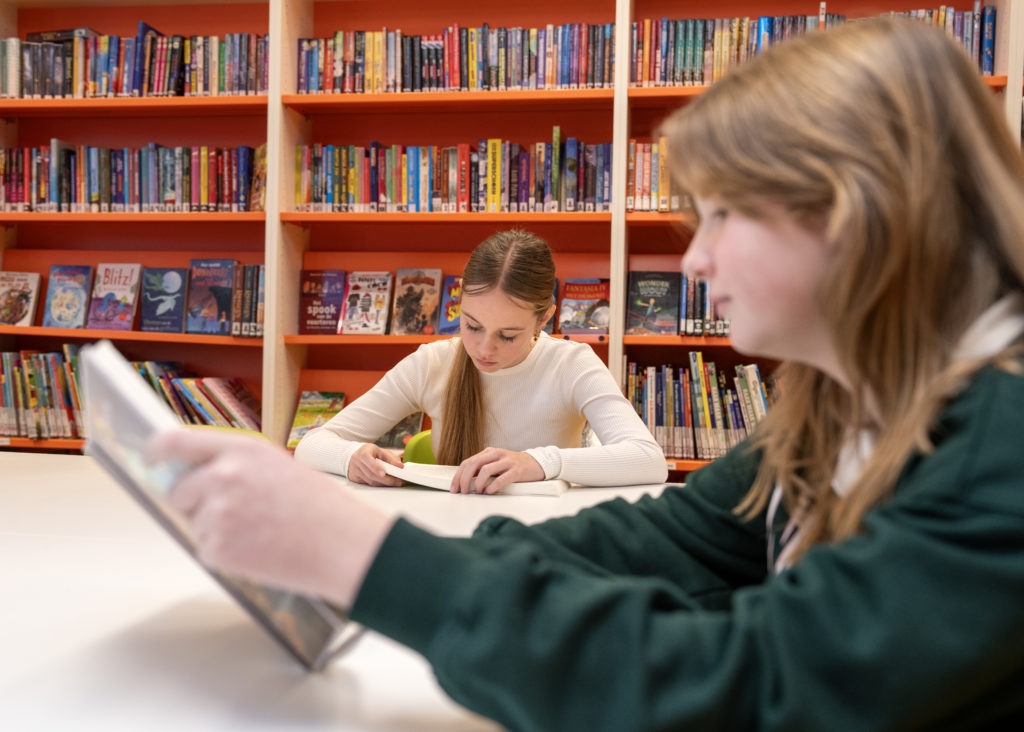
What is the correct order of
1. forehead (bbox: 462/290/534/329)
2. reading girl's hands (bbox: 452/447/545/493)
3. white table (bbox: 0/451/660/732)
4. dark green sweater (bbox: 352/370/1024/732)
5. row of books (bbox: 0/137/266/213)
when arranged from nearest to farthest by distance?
1. dark green sweater (bbox: 352/370/1024/732)
2. white table (bbox: 0/451/660/732)
3. reading girl's hands (bbox: 452/447/545/493)
4. forehead (bbox: 462/290/534/329)
5. row of books (bbox: 0/137/266/213)

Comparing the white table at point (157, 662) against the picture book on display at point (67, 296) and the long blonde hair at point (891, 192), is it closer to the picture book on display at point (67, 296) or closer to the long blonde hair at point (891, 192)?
the long blonde hair at point (891, 192)

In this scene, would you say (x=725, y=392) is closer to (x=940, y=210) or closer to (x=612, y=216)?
(x=612, y=216)

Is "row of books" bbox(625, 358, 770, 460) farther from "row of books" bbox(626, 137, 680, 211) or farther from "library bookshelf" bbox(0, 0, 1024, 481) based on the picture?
"row of books" bbox(626, 137, 680, 211)

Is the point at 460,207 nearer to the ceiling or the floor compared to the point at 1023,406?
nearer to the ceiling

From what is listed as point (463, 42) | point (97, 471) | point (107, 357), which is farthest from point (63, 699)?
point (463, 42)

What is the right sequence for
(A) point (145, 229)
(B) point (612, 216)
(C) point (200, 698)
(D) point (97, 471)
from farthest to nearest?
(A) point (145, 229)
(B) point (612, 216)
(D) point (97, 471)
(C) point (200, 698)

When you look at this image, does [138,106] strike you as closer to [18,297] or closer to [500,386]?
[18,297]

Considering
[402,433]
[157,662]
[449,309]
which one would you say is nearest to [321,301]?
[449,309]

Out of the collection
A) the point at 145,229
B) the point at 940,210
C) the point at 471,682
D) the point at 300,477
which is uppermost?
the point at 145,229

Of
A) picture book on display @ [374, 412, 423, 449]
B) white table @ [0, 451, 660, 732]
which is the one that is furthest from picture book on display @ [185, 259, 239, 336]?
white table @ [0, 451, 660, 732]

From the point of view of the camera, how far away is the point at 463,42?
2.84 m

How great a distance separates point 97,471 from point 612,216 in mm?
1780

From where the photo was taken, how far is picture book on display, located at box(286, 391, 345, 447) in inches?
119

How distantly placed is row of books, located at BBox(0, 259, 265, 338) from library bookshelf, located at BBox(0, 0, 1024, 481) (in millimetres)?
84
